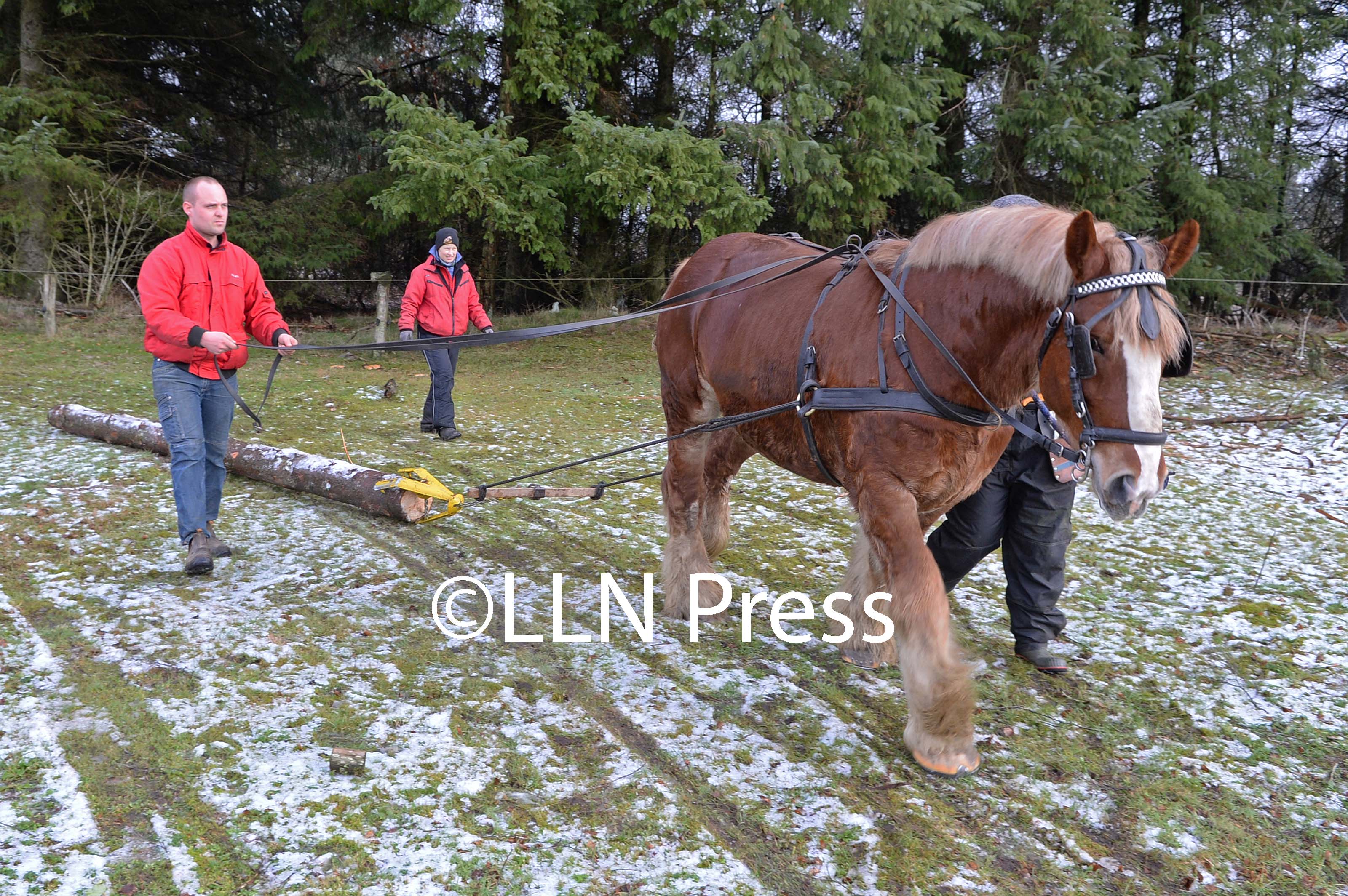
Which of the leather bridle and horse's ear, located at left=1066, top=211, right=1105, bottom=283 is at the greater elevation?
horse's ear, located at left=1066, top=211, right=1105, bottom=283

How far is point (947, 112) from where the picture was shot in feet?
45.2

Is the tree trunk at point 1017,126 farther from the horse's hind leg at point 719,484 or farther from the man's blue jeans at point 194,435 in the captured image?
the man's blue jeans at point 194,435

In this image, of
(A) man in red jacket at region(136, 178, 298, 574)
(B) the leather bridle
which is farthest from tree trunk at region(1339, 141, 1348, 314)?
(A) man in red jacket at region(136, 178, 298, 574)

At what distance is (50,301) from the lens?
1188 centimetres

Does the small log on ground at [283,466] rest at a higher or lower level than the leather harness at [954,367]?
lower

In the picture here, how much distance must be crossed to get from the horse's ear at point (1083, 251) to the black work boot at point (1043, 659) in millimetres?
1981

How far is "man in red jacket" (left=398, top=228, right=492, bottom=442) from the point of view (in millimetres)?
7840

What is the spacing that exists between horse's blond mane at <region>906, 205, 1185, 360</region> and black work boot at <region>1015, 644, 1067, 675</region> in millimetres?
1808

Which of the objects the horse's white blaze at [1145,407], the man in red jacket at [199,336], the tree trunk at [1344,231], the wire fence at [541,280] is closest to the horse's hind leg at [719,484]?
the horse's white blaze at [1145,407]

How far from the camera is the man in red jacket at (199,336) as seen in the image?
4.11 m

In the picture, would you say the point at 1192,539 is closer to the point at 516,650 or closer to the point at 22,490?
the point at 516,650

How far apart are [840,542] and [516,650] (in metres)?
2.41

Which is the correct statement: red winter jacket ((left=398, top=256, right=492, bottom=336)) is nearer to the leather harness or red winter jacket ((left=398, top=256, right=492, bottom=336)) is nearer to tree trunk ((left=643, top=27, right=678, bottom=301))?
the leather harness

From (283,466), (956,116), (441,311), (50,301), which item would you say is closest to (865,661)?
(283,466)
